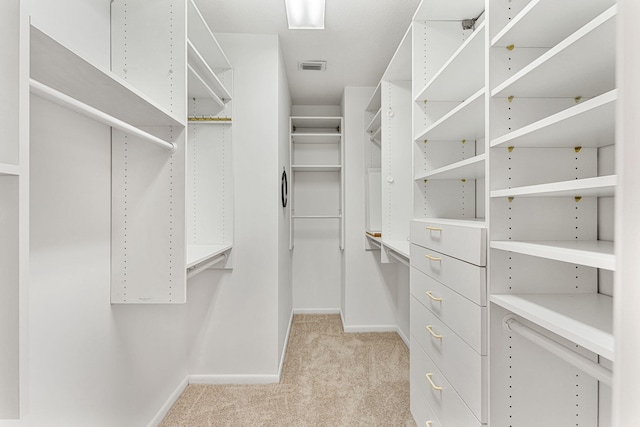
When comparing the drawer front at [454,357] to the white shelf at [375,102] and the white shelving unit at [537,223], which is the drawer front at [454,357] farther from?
the white shelf at [375,102]

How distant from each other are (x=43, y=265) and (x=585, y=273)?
72.1 inches

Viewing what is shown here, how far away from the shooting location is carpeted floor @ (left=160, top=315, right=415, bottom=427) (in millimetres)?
1982

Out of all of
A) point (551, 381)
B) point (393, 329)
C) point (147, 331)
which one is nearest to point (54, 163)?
point (147, 331)

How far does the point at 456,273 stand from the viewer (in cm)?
131

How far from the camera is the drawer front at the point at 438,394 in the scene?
4.08 ft

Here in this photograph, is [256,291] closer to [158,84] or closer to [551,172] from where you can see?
[158,84]

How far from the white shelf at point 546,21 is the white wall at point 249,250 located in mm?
1700

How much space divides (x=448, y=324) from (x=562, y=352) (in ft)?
1.77

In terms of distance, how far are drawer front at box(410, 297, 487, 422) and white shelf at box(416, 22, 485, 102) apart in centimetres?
114

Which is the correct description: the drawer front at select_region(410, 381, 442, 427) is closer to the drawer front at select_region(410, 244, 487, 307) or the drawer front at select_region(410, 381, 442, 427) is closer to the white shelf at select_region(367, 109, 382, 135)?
the drawer front at select_region(410, 244, 487, 307)

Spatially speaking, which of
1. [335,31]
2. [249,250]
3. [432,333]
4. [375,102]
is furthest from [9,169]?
[375,102]

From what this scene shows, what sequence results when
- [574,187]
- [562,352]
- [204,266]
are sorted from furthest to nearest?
[204,266], [562,352], [574,187]

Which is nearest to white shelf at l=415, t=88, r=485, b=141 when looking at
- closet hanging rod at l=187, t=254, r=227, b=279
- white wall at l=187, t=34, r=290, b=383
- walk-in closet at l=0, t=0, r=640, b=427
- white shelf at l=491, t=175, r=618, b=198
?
walk-in closet at l=0, t=0, r=640, b=427

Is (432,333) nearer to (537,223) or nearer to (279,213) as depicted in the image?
(537,223)
